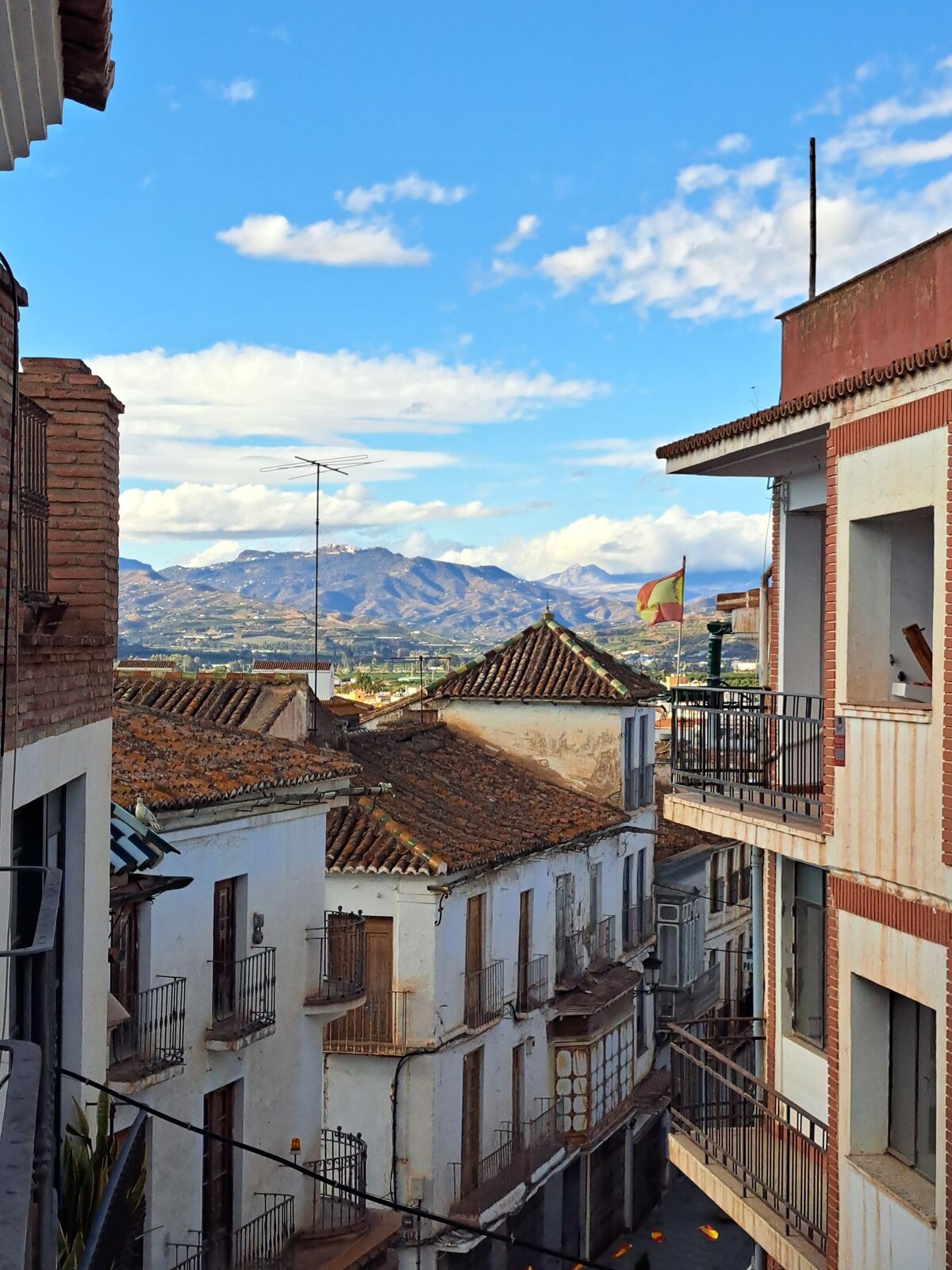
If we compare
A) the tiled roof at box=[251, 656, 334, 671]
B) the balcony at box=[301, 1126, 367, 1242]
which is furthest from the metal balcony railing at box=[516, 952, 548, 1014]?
the tiled roof at box=[251, 656, 334, 671]

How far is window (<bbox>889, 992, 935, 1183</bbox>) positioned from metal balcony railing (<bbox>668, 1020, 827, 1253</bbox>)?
0.64 meters

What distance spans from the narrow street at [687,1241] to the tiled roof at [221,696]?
14872 millimetres

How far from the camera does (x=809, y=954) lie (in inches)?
512

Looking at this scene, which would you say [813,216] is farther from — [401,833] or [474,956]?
[474,956]

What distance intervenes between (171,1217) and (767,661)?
28.1 ft

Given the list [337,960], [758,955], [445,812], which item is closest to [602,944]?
[445,812]

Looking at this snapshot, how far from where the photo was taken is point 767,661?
1477 cm

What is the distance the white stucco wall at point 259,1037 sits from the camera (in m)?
16.4

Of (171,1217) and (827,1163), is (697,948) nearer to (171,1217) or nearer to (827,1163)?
(171,1217)

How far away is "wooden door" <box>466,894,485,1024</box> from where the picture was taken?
82.9 ft

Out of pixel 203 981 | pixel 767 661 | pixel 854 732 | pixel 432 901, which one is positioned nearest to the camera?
pixel 854 732

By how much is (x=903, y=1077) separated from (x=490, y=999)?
1582 centimetres

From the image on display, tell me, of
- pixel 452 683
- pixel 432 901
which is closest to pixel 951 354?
pixel 432 901

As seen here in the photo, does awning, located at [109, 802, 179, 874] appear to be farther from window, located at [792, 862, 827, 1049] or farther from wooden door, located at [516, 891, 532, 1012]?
wooden door, located at [516, 891, 532, 1012]
